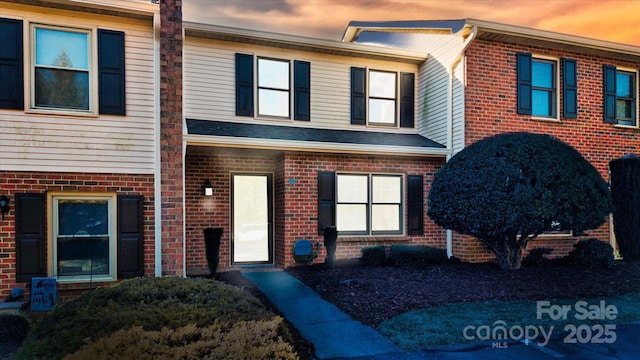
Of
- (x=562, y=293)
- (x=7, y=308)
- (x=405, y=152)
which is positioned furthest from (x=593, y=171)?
(x=7, y=308)

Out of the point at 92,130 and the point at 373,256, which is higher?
the point at 92,130

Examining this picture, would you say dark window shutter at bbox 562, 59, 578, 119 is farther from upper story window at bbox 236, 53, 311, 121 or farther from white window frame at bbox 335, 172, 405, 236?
upper story window at bbox 236, 53, 311, 121

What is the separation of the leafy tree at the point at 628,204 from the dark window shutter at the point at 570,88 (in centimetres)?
160

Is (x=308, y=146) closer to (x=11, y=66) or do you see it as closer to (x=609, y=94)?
(x=11, y=66)

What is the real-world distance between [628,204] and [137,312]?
1097 centimetres

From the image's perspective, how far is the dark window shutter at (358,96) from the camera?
1041 cm

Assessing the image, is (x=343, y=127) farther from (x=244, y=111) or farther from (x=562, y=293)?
(x=562, y=293)

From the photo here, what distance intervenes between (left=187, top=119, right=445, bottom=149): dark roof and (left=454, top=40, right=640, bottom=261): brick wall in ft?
4.41

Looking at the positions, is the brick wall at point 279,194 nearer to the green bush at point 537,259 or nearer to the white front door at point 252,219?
the white front door at point 252,219

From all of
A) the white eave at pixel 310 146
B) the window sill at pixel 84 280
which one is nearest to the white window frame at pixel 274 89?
the white eave at pixel 310 146

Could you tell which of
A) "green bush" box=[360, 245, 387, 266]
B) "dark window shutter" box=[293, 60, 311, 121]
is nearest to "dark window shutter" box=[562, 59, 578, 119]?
"green bush" box=[360, 245, 387, 266]

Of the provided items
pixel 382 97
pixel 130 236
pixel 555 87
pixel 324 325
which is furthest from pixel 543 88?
pixel 130 236

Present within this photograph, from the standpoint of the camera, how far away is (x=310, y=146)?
888cm

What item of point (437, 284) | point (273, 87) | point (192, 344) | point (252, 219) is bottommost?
point (437, 284)
